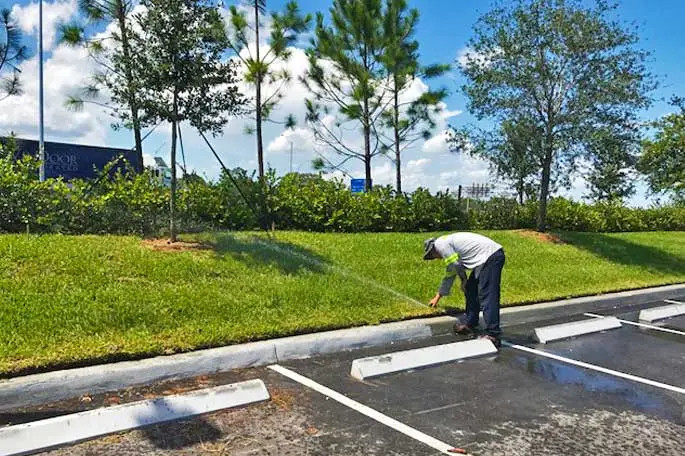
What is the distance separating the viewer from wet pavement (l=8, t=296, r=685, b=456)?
11.6 ft

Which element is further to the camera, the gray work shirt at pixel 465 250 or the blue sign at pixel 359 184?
the blue sign at pixel 359 184

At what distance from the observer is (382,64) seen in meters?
16.0

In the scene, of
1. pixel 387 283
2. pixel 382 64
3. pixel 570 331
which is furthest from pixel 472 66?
pixel 570 331

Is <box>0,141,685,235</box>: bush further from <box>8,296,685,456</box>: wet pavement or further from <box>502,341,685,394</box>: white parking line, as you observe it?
<box>502,341,685,394</box>: white parking line

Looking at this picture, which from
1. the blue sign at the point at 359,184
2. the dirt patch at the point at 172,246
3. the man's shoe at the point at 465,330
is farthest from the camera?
the blue sign at the point at 359,184

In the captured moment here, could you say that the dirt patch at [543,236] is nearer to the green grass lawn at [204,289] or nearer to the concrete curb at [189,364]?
the green grass lawn at [204,289]

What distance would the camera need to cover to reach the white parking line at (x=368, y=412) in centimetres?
362

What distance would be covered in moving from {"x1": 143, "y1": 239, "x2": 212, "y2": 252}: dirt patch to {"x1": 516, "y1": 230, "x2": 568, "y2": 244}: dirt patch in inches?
326

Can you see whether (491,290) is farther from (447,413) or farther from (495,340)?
(447,413)

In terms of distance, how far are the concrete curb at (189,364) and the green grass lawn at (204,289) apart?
0.18 m

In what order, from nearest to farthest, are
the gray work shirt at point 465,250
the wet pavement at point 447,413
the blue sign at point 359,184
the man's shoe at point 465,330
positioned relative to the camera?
the wet pavement at point 447,413, the gray work shirt at point 465,250, the man's shoe at point 465,330, the blue sign at point 359,184

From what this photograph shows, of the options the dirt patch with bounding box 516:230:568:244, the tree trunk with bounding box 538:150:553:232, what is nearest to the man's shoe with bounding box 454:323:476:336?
the dirt patch with bounding box 516:230:568:244

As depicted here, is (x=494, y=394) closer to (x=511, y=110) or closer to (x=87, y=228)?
(x=87, y=228)

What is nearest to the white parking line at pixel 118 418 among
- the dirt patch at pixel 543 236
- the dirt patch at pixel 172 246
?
the dirt patch at pixel 172 246
